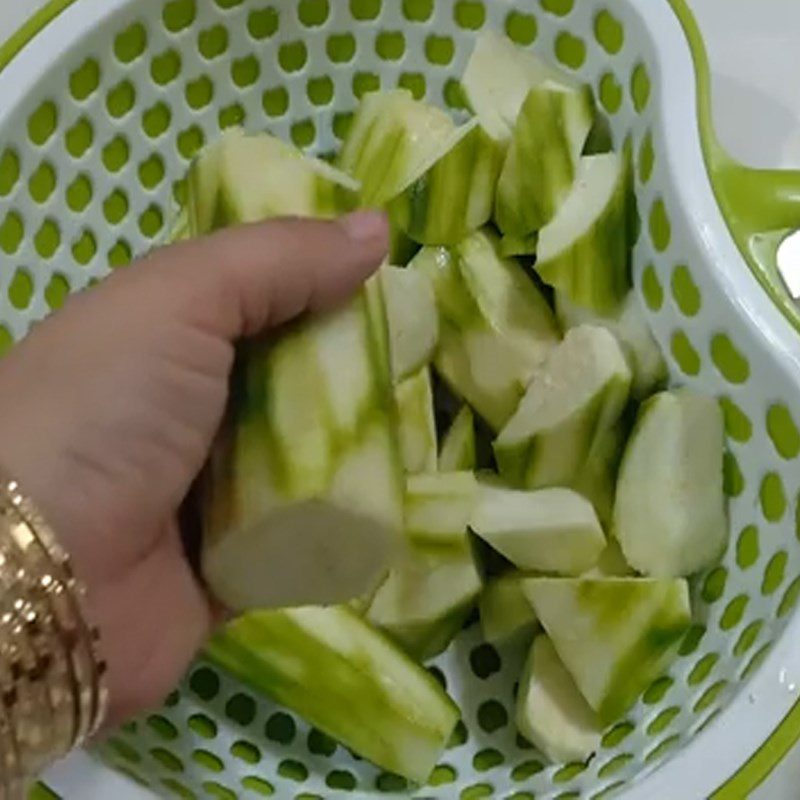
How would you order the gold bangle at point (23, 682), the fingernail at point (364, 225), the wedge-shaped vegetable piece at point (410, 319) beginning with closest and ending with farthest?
the gold bangle at point (23, 682), the fingernail at point (364, 225), the wedge-shaped vegetable piece at point (410, 319)

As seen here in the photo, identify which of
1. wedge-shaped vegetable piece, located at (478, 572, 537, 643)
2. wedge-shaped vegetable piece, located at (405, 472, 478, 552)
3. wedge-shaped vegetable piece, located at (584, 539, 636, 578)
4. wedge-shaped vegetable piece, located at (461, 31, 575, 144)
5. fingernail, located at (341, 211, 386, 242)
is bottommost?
wedge-shaped vegetable piece, located at (478, 572, 537, 643)

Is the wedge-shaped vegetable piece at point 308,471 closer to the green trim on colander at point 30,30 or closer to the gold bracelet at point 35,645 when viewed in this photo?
the gold bracelet at point 35,645

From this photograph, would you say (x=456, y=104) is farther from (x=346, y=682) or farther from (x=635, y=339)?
(x=346, y=682)

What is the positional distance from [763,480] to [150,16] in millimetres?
327

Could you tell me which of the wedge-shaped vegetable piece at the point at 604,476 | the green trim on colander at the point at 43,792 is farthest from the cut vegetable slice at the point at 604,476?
the green trim on colander at the point at 43,792

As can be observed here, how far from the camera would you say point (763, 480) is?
616mm

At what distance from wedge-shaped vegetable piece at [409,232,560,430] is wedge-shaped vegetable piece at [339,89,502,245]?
0.04 ft

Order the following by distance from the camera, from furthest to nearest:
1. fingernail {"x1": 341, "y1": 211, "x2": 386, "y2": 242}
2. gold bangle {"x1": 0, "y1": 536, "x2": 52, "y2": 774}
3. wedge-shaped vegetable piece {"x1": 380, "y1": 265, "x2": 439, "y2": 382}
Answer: wedge-shaped vegetable piece {"x1": 380, "y1": 265, "x2": 439, "y2": 382} < fingernail {"x1": 341, "y1": 211, "x2": 386, "y2": 242} < gold bangle {"x1": 0, "y1": 536, "x2": 52, "y2": 774}

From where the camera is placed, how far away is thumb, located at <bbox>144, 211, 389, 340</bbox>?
0.51m

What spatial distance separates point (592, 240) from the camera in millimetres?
643

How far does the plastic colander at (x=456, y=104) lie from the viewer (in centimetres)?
59

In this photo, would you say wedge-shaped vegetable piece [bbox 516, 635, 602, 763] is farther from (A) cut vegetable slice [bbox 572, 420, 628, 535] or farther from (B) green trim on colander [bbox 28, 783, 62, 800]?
(B) green trim on colander [bbox 28, 783, 62, 800]

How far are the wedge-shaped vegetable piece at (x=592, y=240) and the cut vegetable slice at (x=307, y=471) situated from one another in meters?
0.12

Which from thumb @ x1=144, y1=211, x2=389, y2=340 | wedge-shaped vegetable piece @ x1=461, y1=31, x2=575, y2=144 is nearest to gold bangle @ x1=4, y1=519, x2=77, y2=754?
thumb @ x1=144, y1=211, x2=389, y2=340
